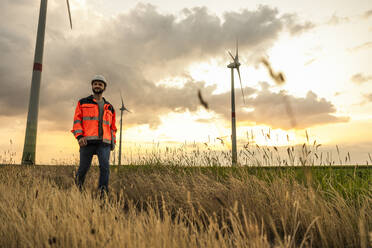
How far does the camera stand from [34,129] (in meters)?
14.6

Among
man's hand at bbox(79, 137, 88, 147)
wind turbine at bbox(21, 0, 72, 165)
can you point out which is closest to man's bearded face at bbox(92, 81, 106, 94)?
man's hand at bbox(79, 137, 88, 147)

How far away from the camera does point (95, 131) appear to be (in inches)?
257

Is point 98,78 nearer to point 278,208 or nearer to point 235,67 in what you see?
point 278,208

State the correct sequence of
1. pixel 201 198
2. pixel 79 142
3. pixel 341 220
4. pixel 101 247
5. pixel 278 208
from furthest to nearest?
pixel 79 142 < pixel 201 198 < pixel 278 208 < pixel 341 220 < pixel 101 247

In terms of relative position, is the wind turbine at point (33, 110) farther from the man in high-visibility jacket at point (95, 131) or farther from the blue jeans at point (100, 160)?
the blue jeans at point (100, 160)

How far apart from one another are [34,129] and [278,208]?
45.3ft

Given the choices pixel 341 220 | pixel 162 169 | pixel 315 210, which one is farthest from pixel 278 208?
pixel 162 169

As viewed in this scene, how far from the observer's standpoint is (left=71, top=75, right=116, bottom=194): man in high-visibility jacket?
6.49 m

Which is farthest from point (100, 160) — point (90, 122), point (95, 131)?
point (90, 122)

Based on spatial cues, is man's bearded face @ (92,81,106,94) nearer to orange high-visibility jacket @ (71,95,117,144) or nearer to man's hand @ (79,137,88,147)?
orange high-visibility jacket @ (71,95,117,144)

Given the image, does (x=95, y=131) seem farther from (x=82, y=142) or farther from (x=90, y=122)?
(x=82, y=142)

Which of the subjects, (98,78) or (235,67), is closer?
(98,78)


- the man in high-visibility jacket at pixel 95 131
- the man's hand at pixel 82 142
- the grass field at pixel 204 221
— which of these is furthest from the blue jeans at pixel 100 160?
the grass field at pixel 204 221

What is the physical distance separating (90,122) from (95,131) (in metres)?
0.25
